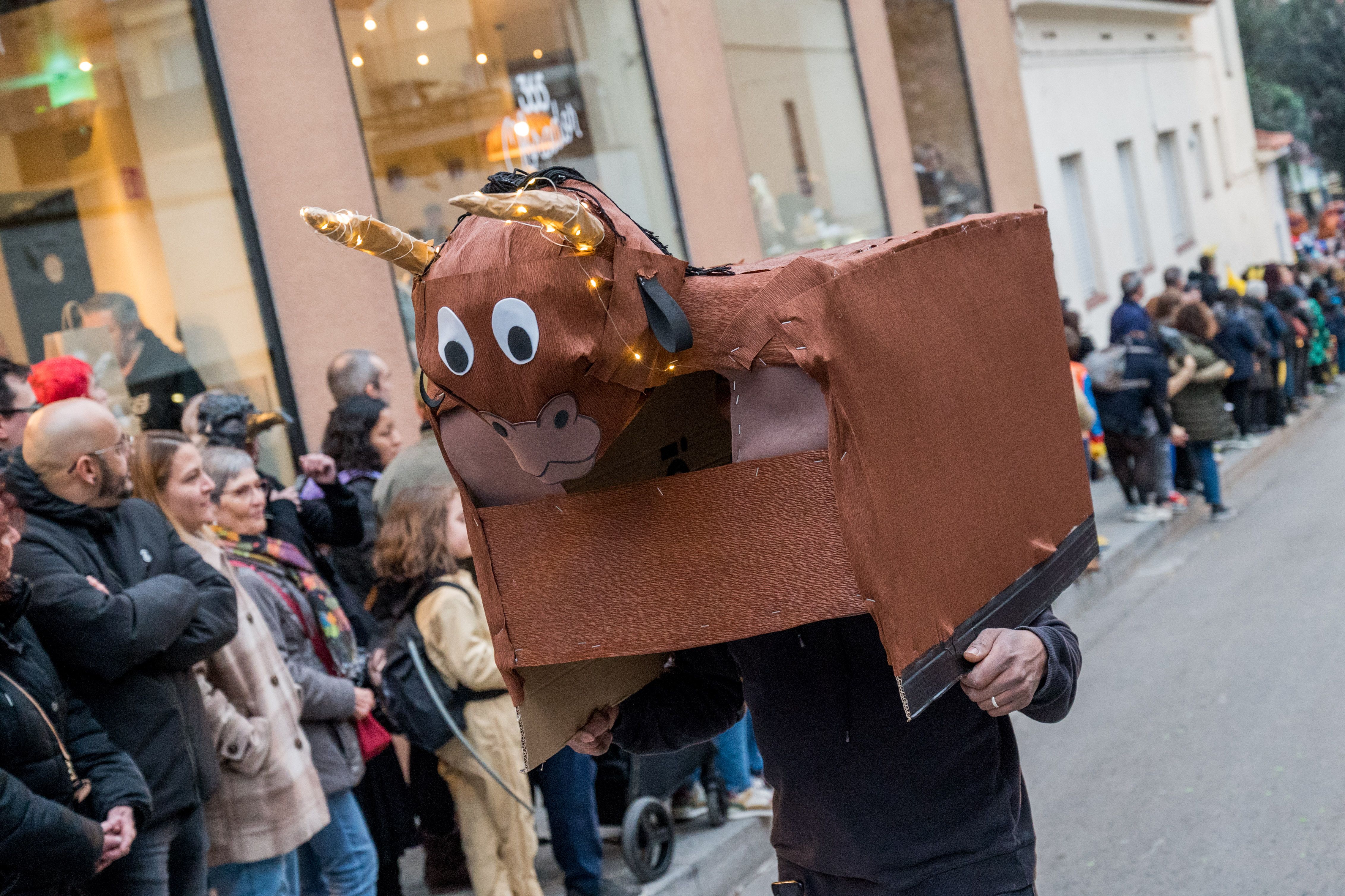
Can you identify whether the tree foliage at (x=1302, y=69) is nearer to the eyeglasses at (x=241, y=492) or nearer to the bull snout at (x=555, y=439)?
the eyeglasses at (x=241, y=492)

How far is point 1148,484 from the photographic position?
10984mm

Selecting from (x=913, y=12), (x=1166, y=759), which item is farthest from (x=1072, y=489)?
(x=913, y=12)

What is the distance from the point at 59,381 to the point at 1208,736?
16.2ft

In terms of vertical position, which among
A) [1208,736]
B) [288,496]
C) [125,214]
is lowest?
[1208,736]

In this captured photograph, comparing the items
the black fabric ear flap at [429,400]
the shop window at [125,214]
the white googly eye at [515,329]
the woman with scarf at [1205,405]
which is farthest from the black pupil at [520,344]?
the woman with scarf at [1205,405]

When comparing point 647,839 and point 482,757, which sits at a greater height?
point 482,757

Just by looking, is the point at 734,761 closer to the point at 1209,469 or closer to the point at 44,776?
the point at 44,776

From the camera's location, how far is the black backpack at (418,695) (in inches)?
177

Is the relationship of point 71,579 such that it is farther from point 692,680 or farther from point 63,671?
point 692,680

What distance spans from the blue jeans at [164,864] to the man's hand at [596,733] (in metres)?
1.67

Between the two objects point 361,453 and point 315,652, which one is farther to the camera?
point 361,453

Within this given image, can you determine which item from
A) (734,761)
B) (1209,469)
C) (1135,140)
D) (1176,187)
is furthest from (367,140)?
(1176,187)

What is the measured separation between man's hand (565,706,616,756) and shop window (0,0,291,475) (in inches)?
173

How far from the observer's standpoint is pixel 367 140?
7699 millimetres
